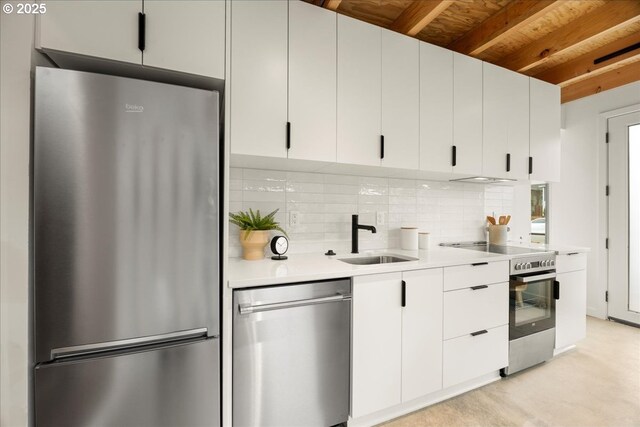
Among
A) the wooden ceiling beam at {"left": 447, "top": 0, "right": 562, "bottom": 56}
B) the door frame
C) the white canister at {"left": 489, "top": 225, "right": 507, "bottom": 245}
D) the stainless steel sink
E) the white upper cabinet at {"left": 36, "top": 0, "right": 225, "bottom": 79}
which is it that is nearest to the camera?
the white upper cabinet at {"left": 36, "top": 0, "right": 225, "bottom": 79}

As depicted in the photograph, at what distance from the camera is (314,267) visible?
5.41ft

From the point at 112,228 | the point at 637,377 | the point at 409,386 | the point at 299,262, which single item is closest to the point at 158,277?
the point at 112,228

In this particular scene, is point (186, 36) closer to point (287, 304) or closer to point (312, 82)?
point (312, 82)

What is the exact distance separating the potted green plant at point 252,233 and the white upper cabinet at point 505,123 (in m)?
1.89

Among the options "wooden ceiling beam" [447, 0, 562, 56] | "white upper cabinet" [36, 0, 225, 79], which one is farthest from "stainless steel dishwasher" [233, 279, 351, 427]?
"wooden ceiling beam" [447, 0, 562, 56]

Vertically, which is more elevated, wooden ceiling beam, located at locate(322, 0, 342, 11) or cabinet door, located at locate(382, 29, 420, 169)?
wooden ceiling beam, located at locate(322, 0, 342, 11)

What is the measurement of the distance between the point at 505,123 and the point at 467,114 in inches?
19.0

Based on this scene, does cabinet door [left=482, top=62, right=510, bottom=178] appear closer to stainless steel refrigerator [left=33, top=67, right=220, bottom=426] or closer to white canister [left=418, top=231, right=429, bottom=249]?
white canister [left=418, top=231, right=429, bottom=249]

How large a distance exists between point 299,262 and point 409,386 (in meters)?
1.03

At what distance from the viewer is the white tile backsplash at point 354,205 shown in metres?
2.07


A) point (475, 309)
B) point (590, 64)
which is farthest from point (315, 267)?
point (590, 64)

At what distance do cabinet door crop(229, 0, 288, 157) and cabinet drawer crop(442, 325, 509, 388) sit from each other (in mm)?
1728

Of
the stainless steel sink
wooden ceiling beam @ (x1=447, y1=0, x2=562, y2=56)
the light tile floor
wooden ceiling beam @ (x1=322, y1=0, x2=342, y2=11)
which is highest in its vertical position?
wooden ceiling beam @ (x1=447, y1=0, x2=562, y2=56)

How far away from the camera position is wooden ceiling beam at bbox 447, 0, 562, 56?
1.99 metres
